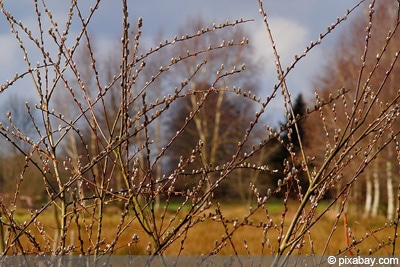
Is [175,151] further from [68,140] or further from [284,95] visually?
[284,95]

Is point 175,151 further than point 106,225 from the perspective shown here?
Yes

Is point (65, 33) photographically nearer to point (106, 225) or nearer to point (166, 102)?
point (166, 102)

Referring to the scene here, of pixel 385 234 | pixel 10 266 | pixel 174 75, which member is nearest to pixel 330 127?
pixel 174 75

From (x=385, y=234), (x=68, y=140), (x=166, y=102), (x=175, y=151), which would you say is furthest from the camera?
(x=175, y=151)

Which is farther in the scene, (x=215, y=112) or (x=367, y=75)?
(x=215, y=112)

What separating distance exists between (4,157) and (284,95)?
20650 mm

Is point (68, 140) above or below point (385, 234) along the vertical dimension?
above

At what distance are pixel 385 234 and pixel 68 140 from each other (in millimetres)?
14847

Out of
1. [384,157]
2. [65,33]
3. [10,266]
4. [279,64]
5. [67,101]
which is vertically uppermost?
[67,101]

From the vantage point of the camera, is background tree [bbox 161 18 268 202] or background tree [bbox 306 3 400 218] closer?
background tree [bbox 306 3 400 218]

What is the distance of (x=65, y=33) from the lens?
2.19m

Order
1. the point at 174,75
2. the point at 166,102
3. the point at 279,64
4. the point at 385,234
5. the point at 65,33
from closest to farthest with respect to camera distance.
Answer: the point at 166,102 → the point at 279,64 → the point at 65,33 → the point at 385,234 → the point at 174,75

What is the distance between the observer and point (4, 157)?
21.3 metres

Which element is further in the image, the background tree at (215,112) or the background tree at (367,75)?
the background tree at (215,112)
